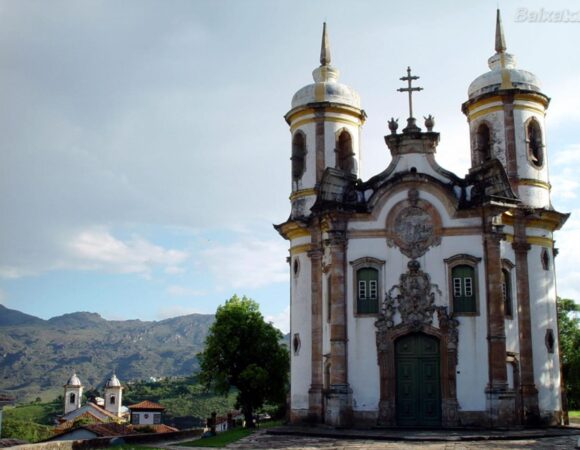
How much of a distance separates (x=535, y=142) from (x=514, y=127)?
120 centimetres

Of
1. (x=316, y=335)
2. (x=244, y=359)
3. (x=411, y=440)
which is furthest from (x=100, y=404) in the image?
(x=411, y=440)

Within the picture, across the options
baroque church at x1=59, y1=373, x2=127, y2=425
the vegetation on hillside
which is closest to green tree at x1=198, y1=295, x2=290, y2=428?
the vegetation on hillside

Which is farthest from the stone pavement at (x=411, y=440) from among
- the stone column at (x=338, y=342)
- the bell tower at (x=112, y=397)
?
the bell tower at (x=112, y=397)

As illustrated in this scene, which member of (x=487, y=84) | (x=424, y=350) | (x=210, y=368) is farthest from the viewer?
(x=210, y=368)

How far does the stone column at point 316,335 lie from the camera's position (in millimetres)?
28375

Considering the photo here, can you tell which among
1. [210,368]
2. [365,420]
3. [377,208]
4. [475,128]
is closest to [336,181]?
[377,208]

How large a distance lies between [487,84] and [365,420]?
14006mm

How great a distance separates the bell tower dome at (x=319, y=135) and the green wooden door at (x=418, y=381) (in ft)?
23.3

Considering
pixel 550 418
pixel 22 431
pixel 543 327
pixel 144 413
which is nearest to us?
pixel 550 418

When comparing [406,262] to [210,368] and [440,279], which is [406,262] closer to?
[440,279]

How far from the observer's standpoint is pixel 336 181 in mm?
28625

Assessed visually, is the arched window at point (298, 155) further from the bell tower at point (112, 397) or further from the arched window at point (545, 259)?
the bell tower at point (112, 397)

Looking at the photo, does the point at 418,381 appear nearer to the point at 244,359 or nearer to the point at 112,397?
the point at 244,359

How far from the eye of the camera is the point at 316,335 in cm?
2895
